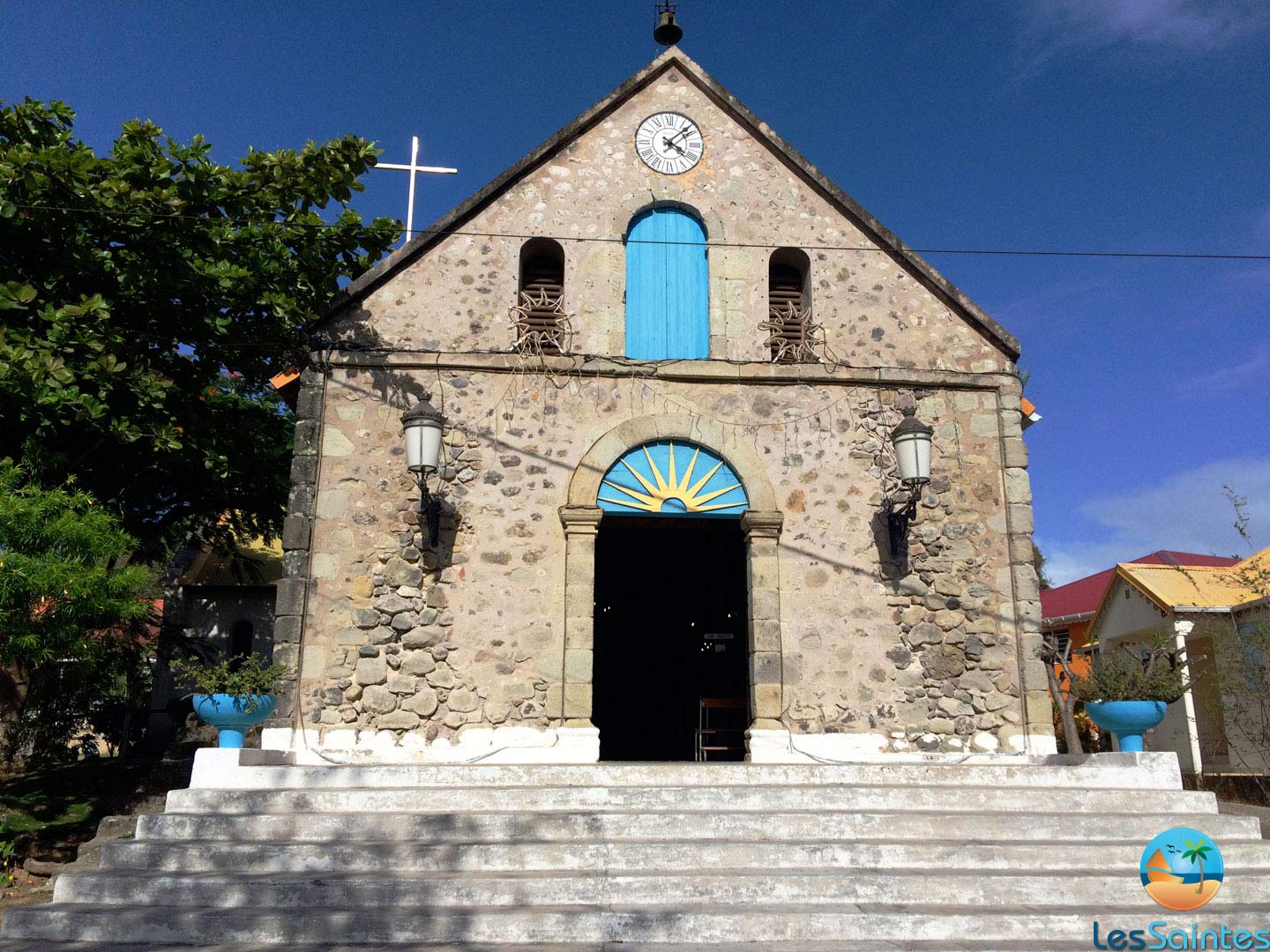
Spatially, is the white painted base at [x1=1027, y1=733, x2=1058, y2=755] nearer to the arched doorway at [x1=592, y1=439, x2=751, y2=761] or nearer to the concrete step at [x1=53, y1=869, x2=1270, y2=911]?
the concrete step at [x1=53, y1=869, x2=1270, y2=911]

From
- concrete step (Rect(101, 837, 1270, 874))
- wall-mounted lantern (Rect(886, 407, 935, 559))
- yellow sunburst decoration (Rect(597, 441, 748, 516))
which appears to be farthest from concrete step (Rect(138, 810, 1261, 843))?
yellow sunburst decoration (Rect(597, 441, 748, 516))

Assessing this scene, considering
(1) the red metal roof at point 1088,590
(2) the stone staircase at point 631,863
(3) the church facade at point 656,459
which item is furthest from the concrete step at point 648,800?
(1) the red metal roof at point 1088,590

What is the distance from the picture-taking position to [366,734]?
820 centimetres

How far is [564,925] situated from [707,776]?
83.1 inches

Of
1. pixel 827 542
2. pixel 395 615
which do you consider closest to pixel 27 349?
pixel 395 615

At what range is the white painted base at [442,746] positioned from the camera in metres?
8.09

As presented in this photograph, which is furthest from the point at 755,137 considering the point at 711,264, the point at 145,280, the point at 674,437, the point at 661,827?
Result: the point at 661,827

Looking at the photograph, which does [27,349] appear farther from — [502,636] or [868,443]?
[868,443]

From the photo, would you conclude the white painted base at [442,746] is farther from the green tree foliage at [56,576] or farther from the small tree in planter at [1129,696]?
the small tree in planter at [1129,696]

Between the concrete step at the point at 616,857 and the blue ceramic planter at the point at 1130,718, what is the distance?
1613 millimetres

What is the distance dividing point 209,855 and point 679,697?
A: 9.13 meters

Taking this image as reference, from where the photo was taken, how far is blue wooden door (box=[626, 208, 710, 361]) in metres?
9.48

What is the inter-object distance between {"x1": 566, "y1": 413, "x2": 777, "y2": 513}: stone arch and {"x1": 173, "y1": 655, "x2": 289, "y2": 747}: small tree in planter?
10.2 feet

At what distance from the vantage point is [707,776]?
6.83 meters
